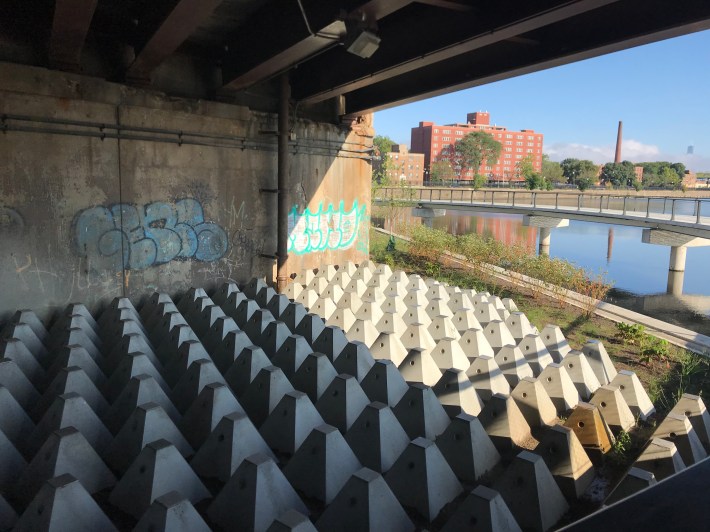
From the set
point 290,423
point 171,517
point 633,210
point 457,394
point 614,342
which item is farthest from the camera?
point 633,210

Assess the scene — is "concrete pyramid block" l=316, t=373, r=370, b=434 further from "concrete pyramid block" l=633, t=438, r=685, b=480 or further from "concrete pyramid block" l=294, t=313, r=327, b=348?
"concrete pyramid block" l=633, t=438, r=685, b=480

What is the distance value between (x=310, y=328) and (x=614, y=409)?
14.6 feet

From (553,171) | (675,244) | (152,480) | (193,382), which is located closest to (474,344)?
(193,382)

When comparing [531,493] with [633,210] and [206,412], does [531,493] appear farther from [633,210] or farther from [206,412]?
[633,210]

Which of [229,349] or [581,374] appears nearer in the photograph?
[229,349]

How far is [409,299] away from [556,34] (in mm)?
5369

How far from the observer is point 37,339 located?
7.45 metres

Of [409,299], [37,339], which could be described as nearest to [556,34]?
[409,299]

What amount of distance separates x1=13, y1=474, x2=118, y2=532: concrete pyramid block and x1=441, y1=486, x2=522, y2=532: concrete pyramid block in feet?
8.69

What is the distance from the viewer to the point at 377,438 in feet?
16.4

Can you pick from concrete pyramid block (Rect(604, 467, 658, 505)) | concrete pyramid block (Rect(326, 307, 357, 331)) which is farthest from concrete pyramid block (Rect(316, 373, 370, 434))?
concrete pyramid block (Rect(326, 307, 357, 331))

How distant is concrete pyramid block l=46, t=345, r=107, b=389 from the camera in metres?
6.38

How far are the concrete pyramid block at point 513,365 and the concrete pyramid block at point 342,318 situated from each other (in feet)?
9.17

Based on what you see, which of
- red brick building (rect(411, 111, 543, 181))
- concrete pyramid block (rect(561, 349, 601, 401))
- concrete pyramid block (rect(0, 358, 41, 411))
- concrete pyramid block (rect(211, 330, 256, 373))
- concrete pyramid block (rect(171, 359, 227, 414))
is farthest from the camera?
red brick building (rect(411, 111, 543, 181))
